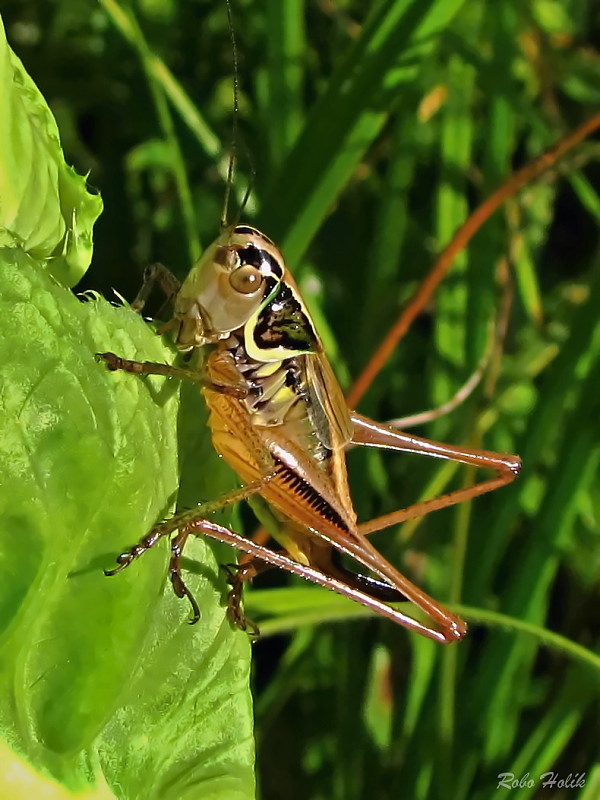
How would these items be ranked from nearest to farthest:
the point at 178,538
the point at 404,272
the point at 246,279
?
the point at 178,538, the point at 246,279, the point at 404,272

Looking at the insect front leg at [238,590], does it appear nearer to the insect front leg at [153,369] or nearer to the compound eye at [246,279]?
the insect front leg at [153,369]

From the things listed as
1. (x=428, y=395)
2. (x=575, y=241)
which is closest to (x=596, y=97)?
(x=575, y=241)

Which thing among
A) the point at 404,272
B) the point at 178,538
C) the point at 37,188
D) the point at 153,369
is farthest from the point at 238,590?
the point at 404,272

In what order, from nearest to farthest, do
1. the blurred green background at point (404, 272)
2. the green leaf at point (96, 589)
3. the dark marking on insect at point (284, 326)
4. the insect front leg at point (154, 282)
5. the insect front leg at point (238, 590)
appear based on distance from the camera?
1. the green leaf at point (96, 589)
2. the insect front leg at point (238, 590)
3. the insect front leg at point (154, 282)
4. the dark marking on insect at point (284, 326)
5. the blurred green background at point (404, 272)

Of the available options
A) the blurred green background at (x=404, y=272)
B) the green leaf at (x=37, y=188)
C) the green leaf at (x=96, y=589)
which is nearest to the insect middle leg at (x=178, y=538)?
the green leaf at (x=96, y=589)

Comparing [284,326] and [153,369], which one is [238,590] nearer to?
[153,369]
